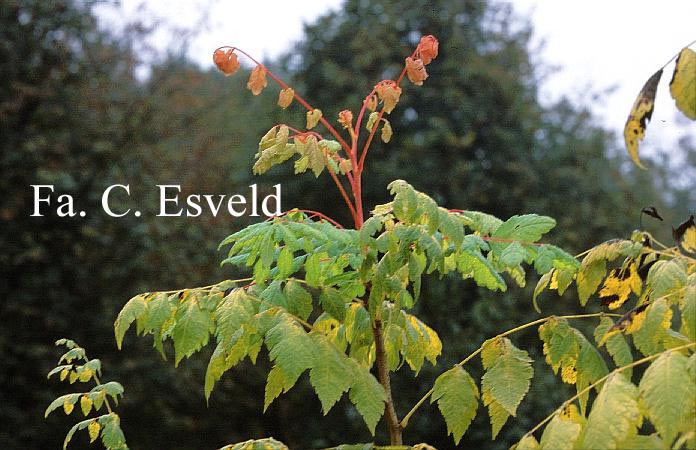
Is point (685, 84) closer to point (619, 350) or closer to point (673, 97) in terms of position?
point (673, 97)

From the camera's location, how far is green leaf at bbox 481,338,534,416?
40.4 inches

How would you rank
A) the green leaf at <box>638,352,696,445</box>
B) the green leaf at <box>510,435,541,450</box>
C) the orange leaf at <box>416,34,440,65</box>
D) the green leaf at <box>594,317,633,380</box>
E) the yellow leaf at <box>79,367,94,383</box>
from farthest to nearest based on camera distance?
the yellow leaf at <box>79,367,94,383</box>
the orange leaf at <box>416,34,440,65</box>
the green leaf at <box>594,317,633,380</box>
the green leaf at <box>510,435,541,450</box>
the green leaf at <box>638,352,696,445</box>

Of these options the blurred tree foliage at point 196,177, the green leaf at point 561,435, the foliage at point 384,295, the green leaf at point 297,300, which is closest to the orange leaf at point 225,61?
the foliage at point 384,295

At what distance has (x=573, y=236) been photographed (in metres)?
6.13

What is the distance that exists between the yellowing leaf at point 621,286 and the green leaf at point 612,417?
0.29 metres

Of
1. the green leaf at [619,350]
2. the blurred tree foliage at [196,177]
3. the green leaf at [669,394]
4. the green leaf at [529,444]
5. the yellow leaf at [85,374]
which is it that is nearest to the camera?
the green leaf at [669,394]

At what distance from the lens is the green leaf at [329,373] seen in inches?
36.4

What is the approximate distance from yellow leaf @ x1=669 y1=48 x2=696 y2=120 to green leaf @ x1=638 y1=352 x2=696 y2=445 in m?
0.22

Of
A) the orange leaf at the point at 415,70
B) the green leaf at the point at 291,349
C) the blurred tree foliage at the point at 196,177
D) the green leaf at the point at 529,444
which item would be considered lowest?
the green leaf at the point at 529,444

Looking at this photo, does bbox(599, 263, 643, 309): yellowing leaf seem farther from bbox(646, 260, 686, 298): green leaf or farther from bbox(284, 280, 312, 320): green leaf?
bbox(284, 280, 312, 320): green leaf

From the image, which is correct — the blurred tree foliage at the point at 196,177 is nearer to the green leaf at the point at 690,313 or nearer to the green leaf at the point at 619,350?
the green leaf at the point at 619,350

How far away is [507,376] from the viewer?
1049 mm

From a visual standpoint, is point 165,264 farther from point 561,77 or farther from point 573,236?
point 561,77

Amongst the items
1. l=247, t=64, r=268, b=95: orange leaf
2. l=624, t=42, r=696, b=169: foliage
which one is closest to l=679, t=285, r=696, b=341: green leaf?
l=624, t=42, r=696, b=169: foliage
